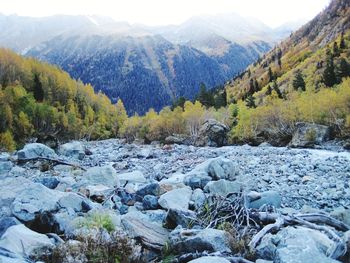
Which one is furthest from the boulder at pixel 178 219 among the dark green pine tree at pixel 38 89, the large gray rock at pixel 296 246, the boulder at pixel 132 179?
the dark green pine tree at pixel 38 89

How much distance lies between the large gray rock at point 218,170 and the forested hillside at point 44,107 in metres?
35.0

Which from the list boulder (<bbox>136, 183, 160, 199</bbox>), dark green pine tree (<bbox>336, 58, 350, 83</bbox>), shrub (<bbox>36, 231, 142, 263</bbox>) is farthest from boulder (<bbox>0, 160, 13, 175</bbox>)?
dark green pine tree (<bbox>336, 58, 350, 83</bbox>)

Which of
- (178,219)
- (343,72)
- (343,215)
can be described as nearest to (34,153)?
(178,219)

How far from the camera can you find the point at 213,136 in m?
50.7

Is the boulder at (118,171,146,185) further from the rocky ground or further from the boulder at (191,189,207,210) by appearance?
the boulder at (191,189,207,210)

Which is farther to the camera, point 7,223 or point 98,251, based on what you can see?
point 7,223

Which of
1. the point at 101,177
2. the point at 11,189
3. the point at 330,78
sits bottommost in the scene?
the point at 330,78

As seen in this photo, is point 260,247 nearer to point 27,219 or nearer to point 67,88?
point 27,219

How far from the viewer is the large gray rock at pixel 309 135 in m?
37.9

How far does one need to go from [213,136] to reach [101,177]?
3510cm

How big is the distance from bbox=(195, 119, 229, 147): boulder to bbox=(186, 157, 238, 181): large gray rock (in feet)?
105

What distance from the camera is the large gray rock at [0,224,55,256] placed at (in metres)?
6.89

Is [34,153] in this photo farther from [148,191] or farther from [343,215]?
[343,215]

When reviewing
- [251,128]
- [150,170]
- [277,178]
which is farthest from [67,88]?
[277,178]
